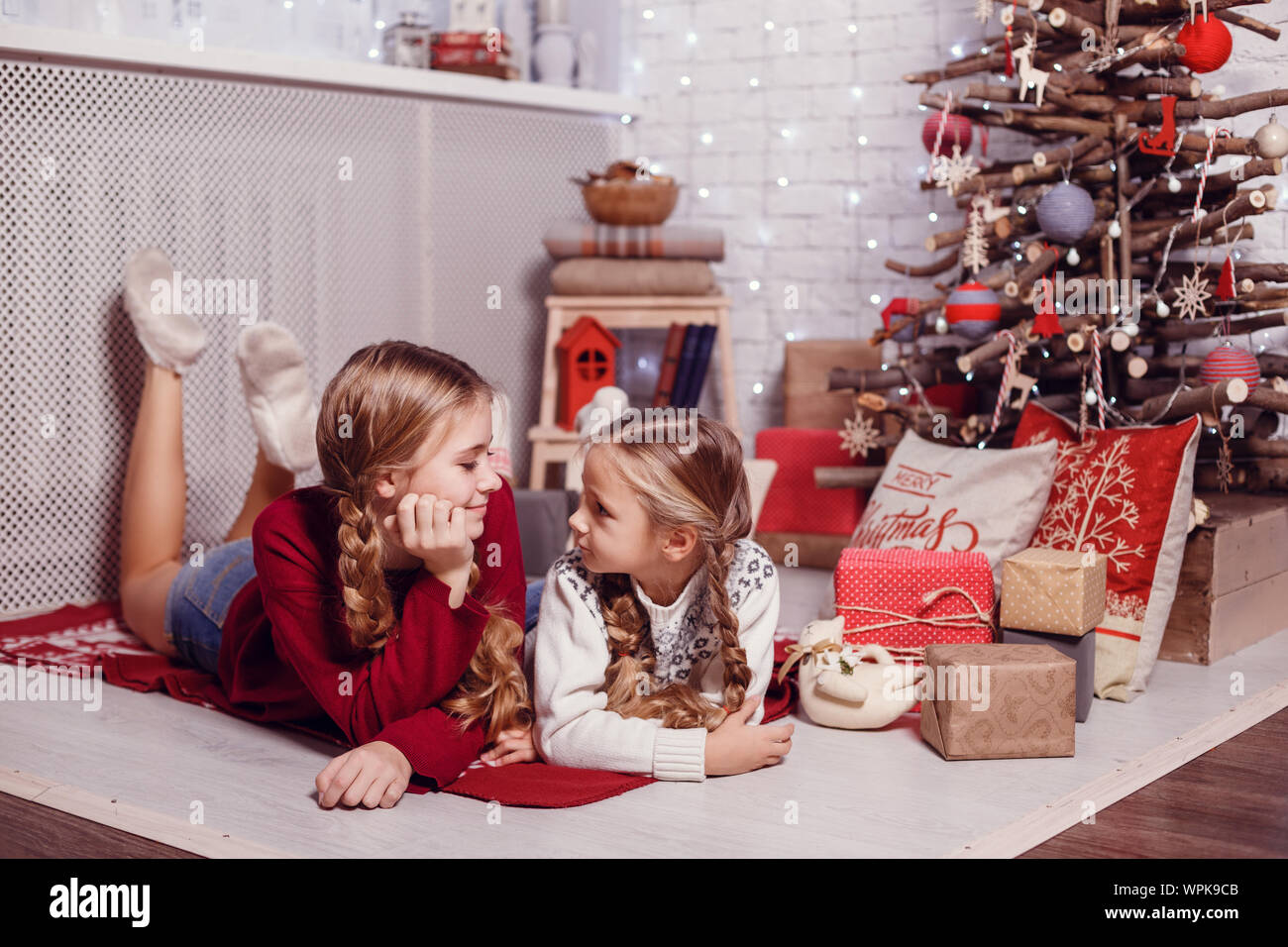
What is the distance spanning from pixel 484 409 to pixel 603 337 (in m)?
1.76

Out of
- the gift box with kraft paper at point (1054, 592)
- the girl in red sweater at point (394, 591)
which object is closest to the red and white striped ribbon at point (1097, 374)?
the gift box with kraft paper at point (1054, 592)

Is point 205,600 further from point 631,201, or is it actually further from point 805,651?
point 631,201

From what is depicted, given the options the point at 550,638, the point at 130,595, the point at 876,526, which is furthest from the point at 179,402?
the point at 876,526

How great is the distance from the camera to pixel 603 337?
11.2 feet

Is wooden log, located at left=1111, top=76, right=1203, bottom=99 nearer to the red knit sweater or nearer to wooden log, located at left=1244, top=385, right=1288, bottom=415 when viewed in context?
wooden log, located at left=1244, top=385, right=1288, bottom=415

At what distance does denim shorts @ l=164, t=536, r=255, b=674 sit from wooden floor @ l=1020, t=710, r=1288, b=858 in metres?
1.33

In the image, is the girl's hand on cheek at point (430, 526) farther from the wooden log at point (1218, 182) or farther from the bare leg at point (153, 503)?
the wooden log at point (1218, 182)

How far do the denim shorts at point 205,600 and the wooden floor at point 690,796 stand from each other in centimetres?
14

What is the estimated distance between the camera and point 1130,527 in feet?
7.22

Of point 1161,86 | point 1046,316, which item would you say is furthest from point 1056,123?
point 1046,316

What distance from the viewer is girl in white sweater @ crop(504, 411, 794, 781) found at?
1681mm

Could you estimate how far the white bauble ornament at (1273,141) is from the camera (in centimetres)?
244

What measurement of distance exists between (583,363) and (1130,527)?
1.61 metres

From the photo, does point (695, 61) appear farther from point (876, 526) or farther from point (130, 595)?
point (130, 595)
